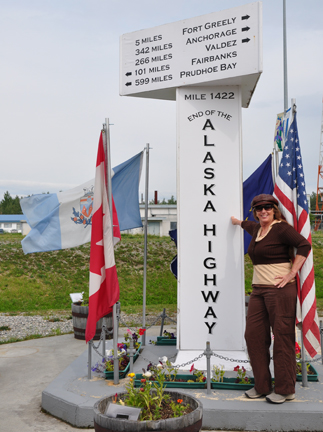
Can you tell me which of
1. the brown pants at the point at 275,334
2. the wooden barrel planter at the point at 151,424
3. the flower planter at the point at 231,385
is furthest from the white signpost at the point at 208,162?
the wooden barrel planter at the point at 151,424

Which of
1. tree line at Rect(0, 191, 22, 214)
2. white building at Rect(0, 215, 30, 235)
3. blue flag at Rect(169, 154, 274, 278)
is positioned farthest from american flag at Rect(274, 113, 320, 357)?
tree line at Rect(0, 191, 22, 214)

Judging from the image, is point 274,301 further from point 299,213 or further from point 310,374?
point 310,374

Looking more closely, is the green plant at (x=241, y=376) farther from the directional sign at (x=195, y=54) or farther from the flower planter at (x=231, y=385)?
the directional sign at (x=195, y=54)

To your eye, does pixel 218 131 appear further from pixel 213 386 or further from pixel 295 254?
pixel 213 386

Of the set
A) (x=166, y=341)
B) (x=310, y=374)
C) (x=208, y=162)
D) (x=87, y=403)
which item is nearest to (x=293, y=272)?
(x=310, y=374)

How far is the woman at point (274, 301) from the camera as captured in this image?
193 inches

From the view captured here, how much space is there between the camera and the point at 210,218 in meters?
6.26

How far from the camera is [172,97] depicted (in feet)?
22.5

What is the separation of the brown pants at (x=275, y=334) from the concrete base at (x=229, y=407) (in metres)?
0.23

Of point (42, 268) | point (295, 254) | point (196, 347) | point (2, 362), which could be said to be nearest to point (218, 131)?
point (295, 254)

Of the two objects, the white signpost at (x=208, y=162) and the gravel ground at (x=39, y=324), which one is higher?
the white signpost at (x=208, y=162)

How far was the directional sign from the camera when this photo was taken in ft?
19.5

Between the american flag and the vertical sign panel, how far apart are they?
812 mm

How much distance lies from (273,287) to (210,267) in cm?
133
